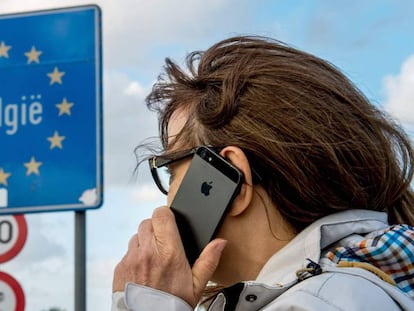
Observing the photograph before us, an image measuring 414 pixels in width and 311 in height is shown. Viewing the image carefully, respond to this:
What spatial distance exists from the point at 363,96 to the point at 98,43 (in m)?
3.25

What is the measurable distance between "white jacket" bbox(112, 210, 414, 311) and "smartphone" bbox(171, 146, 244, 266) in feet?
0.59

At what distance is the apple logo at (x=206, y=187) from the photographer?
Result: 212cm

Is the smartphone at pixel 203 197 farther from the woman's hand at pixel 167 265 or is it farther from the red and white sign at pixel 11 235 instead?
the red and white sign at pixel 11 235

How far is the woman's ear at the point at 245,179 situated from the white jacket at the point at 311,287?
0.15 meters

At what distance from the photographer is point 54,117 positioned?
5.18 m

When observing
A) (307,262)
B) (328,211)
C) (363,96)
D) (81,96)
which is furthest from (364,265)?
(81,96)

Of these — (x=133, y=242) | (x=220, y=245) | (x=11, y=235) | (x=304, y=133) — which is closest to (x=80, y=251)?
(x=11, y=235)

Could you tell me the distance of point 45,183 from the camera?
5.18 m

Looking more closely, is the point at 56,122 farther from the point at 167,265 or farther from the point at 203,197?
the point at 167,265

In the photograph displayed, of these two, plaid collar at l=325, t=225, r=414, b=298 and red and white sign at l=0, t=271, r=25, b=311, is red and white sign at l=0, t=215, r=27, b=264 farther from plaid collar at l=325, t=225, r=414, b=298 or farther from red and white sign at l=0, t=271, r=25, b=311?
plaid collar at l=325, t=225, r=414, b=298

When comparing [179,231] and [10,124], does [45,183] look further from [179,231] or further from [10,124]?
[179,231]

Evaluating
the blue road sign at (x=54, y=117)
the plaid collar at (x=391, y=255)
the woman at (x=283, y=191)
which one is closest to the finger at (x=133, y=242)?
the woman at (x=283, y=191)

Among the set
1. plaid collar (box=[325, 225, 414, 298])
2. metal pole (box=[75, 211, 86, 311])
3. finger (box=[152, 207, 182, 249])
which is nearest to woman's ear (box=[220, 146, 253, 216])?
finger (box=[152, 207, 182, 249])

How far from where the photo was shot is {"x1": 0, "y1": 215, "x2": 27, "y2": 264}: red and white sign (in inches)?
209
